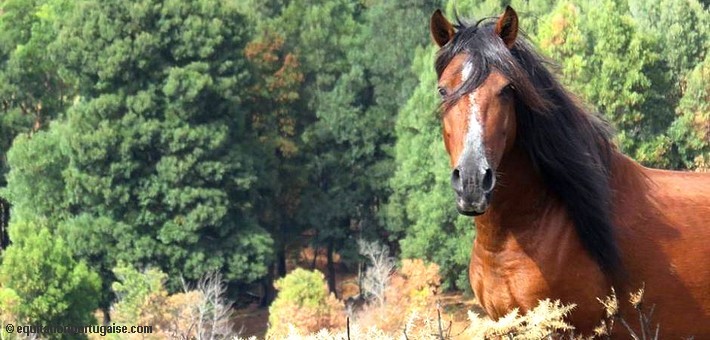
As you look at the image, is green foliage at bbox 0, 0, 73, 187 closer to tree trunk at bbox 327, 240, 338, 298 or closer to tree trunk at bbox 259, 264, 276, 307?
tree trunk at bbox 259, 264, 276, 307

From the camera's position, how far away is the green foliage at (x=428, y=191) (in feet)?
96.6

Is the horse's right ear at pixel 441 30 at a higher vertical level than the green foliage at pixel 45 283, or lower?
lower

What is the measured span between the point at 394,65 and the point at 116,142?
7.86m

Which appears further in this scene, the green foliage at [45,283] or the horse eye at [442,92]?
the green foliage at [45,283]

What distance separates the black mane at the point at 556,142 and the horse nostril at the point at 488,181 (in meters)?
0.50

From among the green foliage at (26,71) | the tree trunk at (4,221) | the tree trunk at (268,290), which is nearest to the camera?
the green foliage at (26,71)

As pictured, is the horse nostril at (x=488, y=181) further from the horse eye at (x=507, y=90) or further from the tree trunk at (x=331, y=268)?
the tree trunk at (x=331, y=268)

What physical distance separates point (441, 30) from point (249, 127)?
2945cm

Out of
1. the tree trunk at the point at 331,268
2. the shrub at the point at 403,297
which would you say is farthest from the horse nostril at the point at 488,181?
the tree trunk at the point at 331,268

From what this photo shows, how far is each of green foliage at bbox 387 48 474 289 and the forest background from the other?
52 millimetres

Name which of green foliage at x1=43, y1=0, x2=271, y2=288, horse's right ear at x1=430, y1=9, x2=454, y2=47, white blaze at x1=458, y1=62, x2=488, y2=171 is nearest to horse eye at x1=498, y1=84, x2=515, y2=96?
white blaze at x1=458, y1=62, x2=488, y2=171

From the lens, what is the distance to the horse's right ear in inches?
203

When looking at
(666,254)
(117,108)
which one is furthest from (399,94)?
(666,254)

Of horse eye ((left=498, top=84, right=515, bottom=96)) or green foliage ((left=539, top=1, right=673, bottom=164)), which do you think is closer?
horse eye ((left=498, top=84, right=515, bottom=96))
